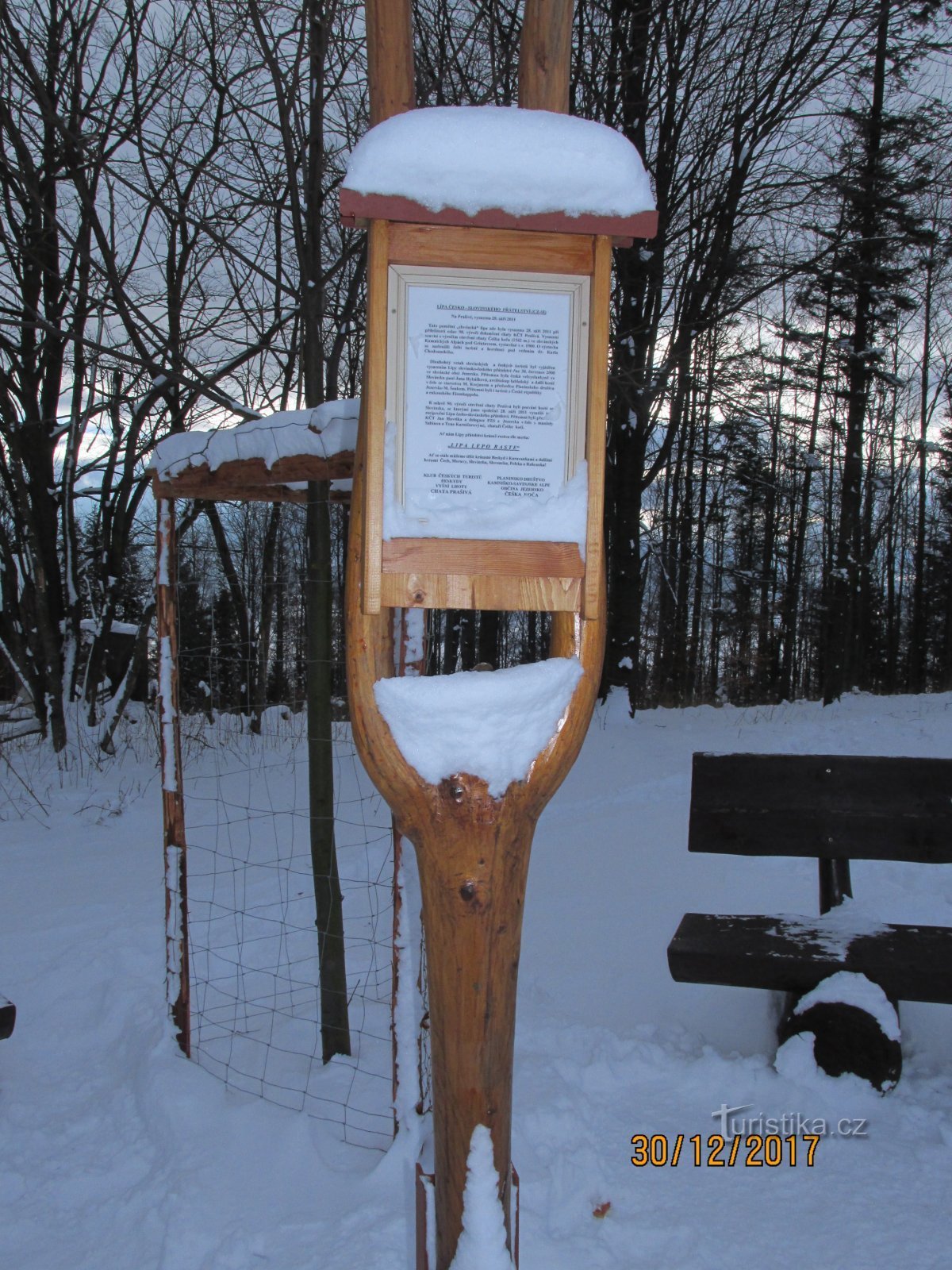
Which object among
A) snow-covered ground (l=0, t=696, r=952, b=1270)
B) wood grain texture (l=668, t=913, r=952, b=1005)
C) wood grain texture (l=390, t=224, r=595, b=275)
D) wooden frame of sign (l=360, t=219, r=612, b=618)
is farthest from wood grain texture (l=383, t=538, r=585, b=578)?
wood grain texture (l=668, t=913, r=952, b=1005)

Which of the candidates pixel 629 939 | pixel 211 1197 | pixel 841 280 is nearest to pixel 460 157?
pixel 211 1197

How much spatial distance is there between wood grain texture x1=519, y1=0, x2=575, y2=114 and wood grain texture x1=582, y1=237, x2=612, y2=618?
375 mm

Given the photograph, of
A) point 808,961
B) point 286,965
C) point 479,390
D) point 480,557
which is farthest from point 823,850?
point 479,390

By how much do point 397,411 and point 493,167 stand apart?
481 millimetres

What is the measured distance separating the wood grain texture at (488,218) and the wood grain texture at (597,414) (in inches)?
2.0

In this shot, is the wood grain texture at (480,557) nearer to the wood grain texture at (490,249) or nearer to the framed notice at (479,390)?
the framed notice at (479,390)

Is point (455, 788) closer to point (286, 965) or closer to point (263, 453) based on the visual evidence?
point (263, 453)

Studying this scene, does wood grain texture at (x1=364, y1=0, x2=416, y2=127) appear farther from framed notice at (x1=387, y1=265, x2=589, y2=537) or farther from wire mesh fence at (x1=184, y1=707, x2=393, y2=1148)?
wire mesh fence at (x1=184, y1=707, x2=393, y2=1148)

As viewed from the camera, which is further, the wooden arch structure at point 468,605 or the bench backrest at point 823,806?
the bench backrest at point 823,806

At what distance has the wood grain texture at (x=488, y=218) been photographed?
163cm
